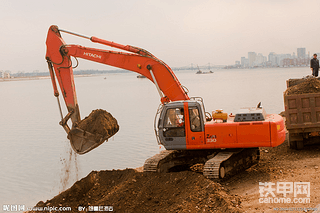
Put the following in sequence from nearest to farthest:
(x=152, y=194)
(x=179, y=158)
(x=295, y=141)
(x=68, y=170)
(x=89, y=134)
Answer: (x=152, y=194) < (x=89, y=134) < (x=179, y=158) < (x=295, y=141) < (x=68, y=170)

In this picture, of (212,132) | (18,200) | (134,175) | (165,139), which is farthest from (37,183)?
(212,132)

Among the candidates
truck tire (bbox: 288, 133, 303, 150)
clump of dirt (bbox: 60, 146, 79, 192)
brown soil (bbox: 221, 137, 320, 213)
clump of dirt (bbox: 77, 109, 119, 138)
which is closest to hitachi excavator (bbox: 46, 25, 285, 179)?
clump of dirt (bbox: 77, 109, 119, 138)

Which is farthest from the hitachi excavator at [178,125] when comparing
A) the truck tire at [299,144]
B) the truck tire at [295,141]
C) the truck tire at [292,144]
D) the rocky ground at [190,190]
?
the truck tire at [299,144]

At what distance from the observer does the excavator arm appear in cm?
1127

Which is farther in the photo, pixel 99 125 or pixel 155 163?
pixel 99 125

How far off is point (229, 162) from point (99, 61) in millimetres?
5171

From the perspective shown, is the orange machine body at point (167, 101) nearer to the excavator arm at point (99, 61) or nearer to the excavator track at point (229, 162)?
the excavator arm at point (99, 61)

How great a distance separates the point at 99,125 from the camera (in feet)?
36.1

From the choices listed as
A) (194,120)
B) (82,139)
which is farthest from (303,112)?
(82,139)

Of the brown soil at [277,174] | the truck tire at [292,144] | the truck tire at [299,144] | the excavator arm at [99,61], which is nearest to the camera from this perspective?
the brown soil at [277,174]

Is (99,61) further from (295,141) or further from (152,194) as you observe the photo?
(295,141)

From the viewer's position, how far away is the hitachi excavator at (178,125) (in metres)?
10.2

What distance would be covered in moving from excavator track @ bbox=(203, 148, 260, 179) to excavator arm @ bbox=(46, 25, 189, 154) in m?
2.23

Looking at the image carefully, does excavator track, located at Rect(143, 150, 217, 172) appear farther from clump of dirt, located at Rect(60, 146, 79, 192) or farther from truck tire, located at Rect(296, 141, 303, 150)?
clump of dirt, located at Rect(60, 146, 79, 192)
